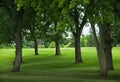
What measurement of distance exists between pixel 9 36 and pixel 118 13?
31729 mm

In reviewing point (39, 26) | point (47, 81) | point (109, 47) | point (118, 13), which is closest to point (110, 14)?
point (118, 13)

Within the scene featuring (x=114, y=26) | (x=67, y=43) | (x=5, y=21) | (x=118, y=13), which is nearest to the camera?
(x=118, y=13)

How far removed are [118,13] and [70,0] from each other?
4.19m

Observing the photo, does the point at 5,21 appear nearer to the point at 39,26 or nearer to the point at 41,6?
the point at 39,26

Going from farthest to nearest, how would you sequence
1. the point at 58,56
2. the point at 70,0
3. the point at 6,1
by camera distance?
the point at 58,56, the point at 6,1, the point at 70,0

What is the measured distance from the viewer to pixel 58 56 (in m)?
68.1

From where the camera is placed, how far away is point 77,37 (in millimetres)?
Result: 52562

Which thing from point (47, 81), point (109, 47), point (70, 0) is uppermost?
point (70, 0)

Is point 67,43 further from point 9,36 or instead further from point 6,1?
point 6,1

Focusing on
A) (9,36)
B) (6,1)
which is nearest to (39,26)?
(9,36)

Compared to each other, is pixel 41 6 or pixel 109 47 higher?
pixel 41 6

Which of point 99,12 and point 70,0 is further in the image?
point 99,12

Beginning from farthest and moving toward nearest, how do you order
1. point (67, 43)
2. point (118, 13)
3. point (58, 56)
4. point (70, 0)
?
point (67, 43), point (58, 56), point (118, 13), point (70, 0)

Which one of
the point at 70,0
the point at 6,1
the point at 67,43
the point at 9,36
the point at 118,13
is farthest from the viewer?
the point at 67,43
